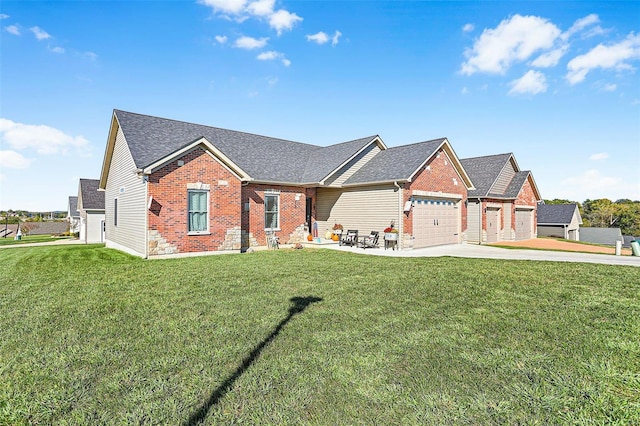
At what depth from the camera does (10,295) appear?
23.7 ft

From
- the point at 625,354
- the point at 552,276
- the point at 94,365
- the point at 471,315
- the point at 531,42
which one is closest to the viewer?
the point at 94,365

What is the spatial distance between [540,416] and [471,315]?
2955 mm

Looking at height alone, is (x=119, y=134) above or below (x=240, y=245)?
above

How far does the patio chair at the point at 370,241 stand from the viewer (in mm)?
16828

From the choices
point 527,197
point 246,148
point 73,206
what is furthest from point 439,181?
point 73,206

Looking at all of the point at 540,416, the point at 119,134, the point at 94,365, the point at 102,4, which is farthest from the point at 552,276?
the point at 119,134

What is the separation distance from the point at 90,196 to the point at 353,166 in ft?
70.2

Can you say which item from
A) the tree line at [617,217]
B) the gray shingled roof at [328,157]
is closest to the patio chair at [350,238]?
the gray shingled roof at [328,157]

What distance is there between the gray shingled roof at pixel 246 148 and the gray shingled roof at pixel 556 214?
79.7 feet

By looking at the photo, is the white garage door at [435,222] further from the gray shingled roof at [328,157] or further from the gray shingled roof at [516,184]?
the gray shingled roof at [516,184]

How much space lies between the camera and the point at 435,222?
18391 mm

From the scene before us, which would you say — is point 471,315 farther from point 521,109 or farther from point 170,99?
point 170,99

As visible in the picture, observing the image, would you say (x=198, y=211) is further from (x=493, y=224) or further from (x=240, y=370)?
(x=493, y=224)

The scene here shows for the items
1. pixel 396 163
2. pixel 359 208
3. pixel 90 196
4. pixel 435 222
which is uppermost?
pixel 396 163
